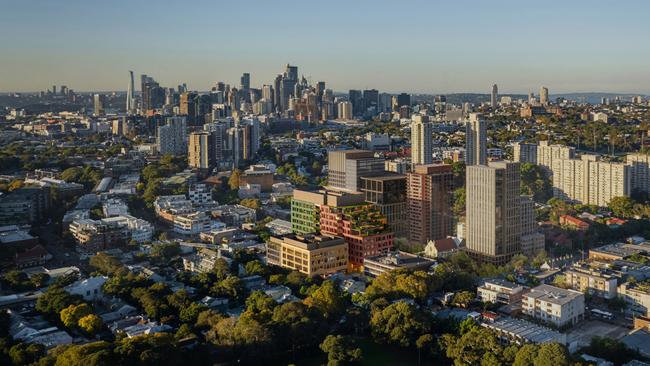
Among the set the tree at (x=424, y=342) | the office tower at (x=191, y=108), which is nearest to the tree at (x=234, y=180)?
the tree at (x=424, y=342)

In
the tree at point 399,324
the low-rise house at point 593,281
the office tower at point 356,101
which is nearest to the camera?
the tree at point 399,324

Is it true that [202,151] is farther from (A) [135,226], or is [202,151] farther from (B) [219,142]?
(A) [135,226]

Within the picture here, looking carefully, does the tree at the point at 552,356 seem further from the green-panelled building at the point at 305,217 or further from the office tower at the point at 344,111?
the office tower at the point at 344,111

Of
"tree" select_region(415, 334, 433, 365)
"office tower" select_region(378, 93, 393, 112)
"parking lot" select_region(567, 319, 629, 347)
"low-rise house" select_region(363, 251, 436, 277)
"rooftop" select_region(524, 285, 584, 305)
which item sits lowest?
"parking lot" select_region(567, 319, 629, 347)

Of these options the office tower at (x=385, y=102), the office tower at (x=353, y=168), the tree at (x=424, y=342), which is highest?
the office tower at (x=385, y=102)

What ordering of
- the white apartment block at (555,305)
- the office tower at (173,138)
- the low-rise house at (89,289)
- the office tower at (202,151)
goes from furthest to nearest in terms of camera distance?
the office tower at (173,138) → the office tower at (202,151) → the low-rise house at (89,289) → the white apartment block at (555,305)

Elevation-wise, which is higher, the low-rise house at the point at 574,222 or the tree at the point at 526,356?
the low-rise house at the point at 574,222

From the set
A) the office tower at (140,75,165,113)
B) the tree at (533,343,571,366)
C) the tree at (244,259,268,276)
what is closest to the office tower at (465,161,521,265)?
the tree at (244,259,268,276)

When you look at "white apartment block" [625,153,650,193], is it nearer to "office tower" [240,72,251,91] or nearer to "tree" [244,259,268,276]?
"tree" [244,259,268,276]
